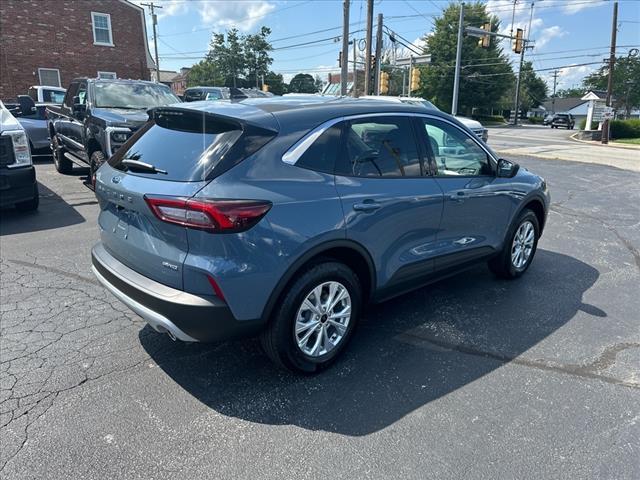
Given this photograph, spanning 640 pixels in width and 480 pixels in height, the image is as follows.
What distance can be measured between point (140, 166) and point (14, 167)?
183 inches

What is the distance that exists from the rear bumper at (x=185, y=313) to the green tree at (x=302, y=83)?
75938 mm

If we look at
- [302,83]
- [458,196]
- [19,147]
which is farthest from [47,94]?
[302,83]

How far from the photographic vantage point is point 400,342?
146 inches

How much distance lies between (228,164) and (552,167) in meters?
14.8

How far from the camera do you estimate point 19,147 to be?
21.5ft

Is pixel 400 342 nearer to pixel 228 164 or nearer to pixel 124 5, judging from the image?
pixel 228 164

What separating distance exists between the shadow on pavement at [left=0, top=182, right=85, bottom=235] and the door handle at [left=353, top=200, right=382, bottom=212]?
522 cm

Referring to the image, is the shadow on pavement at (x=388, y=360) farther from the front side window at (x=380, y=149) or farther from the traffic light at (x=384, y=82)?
the traffic light at (x=384, y=82)

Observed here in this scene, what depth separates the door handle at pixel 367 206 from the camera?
125 inches

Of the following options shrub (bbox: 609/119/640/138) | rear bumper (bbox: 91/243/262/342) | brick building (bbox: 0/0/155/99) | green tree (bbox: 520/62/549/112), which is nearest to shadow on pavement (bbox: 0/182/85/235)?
rear bumper (bbox: 91/243/262/342)

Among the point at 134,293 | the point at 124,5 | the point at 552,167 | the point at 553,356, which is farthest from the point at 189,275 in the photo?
the point at 124,5

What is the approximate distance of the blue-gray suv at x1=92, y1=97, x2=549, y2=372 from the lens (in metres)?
2.67

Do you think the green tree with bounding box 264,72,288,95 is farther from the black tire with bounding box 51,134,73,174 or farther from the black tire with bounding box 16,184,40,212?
the black tire with bounding box 16,184,40,212

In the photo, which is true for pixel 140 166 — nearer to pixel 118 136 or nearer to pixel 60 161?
pixel 118 136
